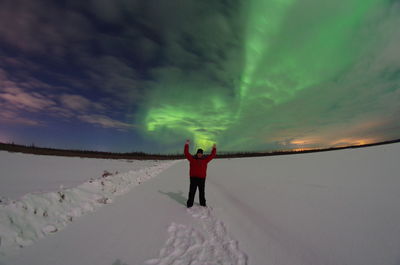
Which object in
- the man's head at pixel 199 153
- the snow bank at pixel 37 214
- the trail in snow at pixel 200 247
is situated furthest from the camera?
the man's head at pixel 199 153

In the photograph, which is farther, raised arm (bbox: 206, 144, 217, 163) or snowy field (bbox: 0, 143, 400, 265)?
raised arm (bbox: 206, 144, 217, 163)

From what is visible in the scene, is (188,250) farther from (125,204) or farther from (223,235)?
(125,204)

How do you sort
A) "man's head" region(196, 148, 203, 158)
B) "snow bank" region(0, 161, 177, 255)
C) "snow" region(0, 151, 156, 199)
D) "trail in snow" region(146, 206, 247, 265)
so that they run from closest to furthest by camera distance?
1. "trail in snow" region(146, 206, 247, 265)
2. "snow bank" region(0, 161, 177, 255)
3. "man's head" region(196, 148, 203, 158)
4. "snow" region(0, 151, 156, 199)

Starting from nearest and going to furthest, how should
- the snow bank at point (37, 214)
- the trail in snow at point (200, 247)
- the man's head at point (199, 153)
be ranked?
the trail in snow at point (200, 247) → the snow bank at point (37, 214) → the man's head at point (199, 153)

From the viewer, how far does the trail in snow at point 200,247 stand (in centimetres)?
260

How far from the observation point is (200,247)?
2.97 m

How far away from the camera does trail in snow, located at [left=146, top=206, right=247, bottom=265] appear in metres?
2.60

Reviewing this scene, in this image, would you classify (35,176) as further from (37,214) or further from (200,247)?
(200,247)

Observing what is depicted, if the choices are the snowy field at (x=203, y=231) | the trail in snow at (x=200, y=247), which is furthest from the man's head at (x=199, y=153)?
the trail in snow at (x=200, y=247)

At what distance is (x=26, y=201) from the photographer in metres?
3.73

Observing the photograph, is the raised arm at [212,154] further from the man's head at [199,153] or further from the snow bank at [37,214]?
the snow bank at [37,214]

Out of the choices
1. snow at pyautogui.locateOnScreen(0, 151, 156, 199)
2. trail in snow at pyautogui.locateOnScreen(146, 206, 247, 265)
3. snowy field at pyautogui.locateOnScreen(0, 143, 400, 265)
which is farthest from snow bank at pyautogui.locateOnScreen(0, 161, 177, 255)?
trail in snow at pyautogui.locateOnScreen(146, 206, 247, 265)

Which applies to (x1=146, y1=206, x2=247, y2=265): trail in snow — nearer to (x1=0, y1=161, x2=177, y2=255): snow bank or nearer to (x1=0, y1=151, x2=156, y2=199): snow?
(x1=0, y1=161, x2=177, y2=255): snow bank

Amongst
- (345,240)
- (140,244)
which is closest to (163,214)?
(140,244)
